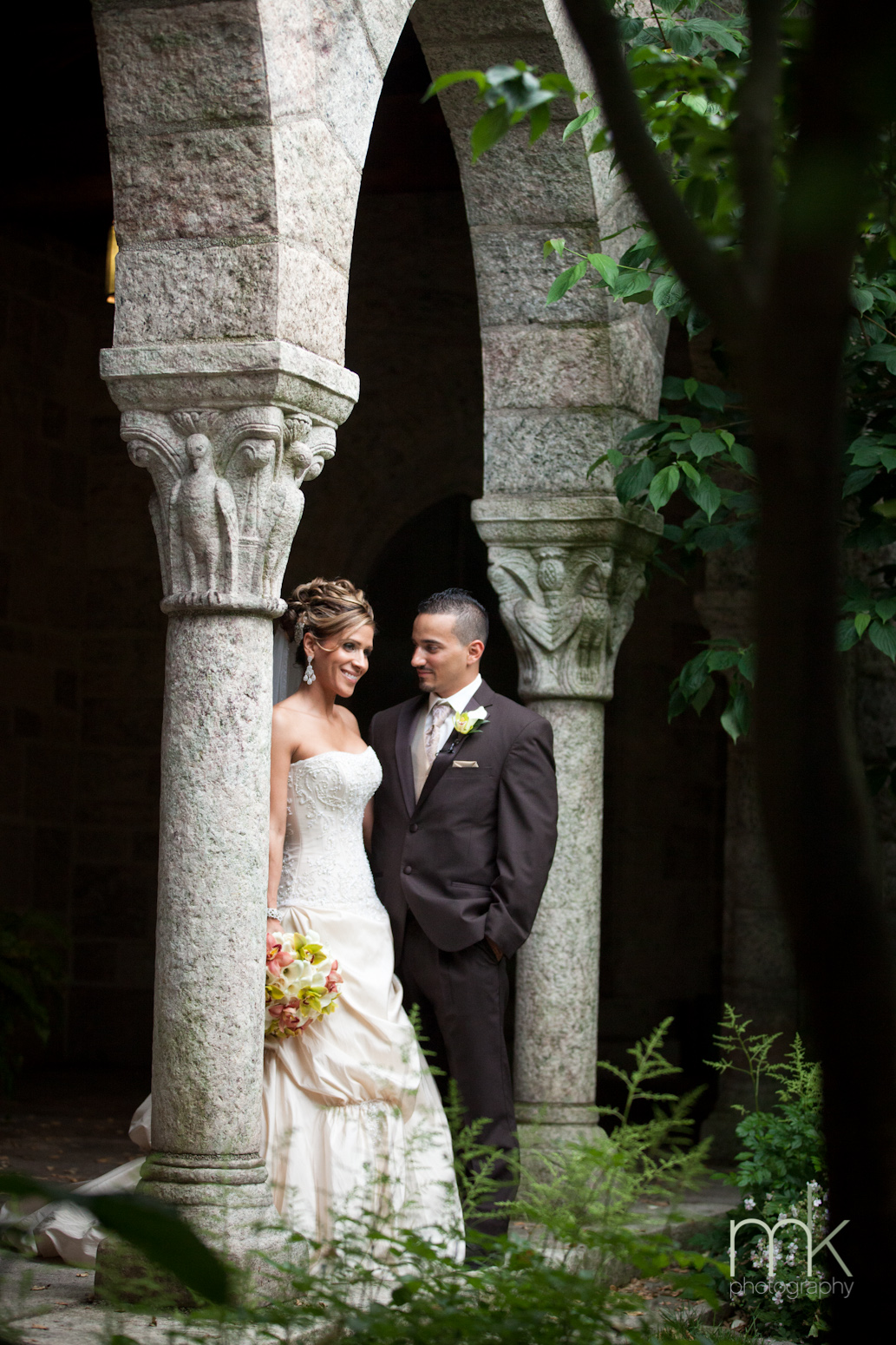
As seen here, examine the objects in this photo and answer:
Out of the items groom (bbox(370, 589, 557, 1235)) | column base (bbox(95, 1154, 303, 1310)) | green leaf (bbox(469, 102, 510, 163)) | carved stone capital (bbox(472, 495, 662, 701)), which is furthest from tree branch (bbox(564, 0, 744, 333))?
carved stone capital (bbox(472, 495, 662, 701))

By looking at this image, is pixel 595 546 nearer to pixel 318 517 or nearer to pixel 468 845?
pixel 468 845

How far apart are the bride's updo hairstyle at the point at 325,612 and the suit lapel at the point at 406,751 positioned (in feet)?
1.26

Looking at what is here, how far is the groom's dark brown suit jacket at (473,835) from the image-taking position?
413 cm

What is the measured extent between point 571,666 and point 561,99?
1.72 metres

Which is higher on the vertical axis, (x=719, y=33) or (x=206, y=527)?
(x=719, y=33)

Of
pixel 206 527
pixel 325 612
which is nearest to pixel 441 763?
pixel 325 612

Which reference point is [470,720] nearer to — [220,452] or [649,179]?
[220,452]

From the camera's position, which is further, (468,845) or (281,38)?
(468,845)

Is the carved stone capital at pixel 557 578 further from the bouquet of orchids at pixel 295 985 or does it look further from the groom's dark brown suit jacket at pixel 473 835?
the bouquet of orchids at pixel 295 985

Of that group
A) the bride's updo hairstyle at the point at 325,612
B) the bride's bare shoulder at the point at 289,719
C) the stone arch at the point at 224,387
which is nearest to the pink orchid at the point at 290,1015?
the stone arch at the point at 224,387

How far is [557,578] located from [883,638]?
1.05 metres

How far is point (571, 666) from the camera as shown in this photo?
5129 millimetres

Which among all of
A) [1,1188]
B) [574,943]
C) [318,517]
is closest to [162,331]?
[574,943]

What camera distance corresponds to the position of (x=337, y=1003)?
3.90 metres
